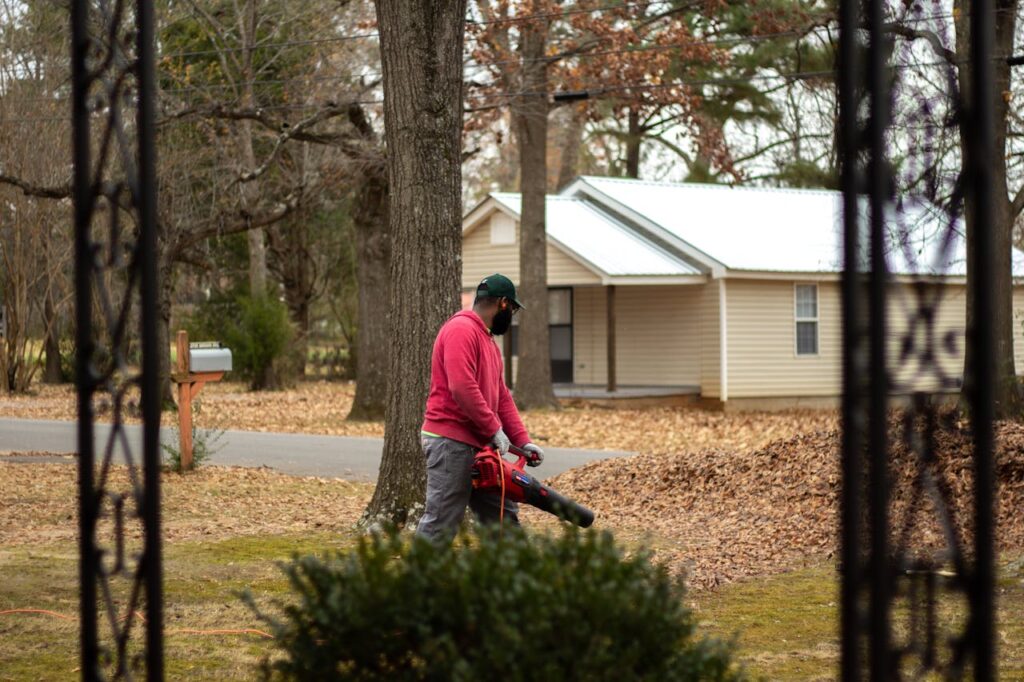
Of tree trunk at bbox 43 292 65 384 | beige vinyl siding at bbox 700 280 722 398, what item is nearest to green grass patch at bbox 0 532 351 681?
beige vinyl siding at bbox 700 280 722 398

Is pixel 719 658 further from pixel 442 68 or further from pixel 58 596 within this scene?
pixel 442 68

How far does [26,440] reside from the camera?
2000 centimetres

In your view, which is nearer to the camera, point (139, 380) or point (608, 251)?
point (139, 380)

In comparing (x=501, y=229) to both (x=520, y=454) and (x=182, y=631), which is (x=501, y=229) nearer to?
(x=520, y=454)

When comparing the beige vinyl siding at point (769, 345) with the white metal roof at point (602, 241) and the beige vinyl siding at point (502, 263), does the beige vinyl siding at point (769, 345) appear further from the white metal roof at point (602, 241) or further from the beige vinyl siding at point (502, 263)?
the beige vinyl siding at point (502, 263)

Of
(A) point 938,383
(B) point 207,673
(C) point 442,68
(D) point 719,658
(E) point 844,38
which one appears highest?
(C) point 442,68

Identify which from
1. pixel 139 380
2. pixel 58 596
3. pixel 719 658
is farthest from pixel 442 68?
pixel 719 658

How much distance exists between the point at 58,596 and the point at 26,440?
488 inches

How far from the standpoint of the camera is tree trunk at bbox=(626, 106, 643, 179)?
4153 centimetres

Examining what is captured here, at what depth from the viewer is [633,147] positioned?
43.2 m

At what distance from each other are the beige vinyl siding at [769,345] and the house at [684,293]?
1.1 inches

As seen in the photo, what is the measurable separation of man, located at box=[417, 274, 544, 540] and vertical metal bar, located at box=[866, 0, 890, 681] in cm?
410

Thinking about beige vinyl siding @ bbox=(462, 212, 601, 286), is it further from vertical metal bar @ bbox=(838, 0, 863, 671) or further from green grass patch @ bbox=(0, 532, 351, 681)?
vertical metal bar @ bbox=(838, 0, 863, 671)

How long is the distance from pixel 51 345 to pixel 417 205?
2678cm
